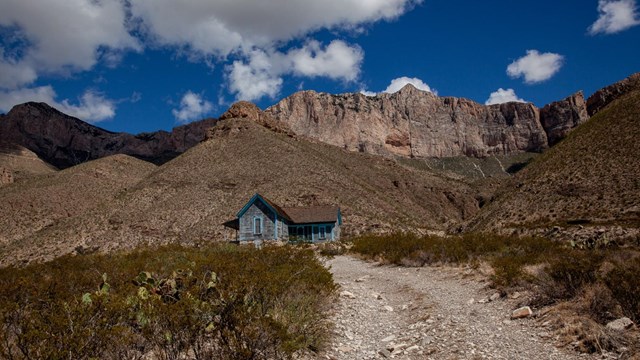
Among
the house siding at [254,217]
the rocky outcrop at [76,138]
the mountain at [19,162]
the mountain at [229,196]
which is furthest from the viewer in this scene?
the rocky outcrop at [76,138]

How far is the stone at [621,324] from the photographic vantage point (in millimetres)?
7137

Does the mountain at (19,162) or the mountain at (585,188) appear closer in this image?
the mountain at (585,188)

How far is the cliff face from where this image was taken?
165875 millimetres

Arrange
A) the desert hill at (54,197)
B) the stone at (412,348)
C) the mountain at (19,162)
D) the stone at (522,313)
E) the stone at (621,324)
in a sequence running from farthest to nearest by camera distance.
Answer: the mountain at (19,162)
the desert hill at (54,197)
the stone at (522,313)
the stone at (412,348)
the stone at (621,324)

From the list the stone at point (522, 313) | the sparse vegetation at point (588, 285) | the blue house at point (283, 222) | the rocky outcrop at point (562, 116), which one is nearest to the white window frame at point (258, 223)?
the blue house at point (283, 222)

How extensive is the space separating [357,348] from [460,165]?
15204 cm

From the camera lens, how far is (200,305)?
6.70 m

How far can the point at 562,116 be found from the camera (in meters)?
163

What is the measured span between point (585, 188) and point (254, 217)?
28.9 meters

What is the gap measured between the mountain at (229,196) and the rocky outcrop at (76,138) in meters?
81.2

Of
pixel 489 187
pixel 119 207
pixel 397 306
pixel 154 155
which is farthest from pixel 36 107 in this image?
pixel 397 306

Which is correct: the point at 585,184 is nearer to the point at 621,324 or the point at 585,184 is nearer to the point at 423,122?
the point at 621,324

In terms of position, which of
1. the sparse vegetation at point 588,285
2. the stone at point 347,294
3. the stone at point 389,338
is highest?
the sparse vegetation at point 588,285

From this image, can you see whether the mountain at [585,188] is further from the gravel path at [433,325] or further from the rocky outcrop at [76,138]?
the rocky outcrop at [76,138]
